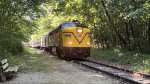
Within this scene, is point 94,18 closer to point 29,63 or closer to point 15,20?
point 15,20

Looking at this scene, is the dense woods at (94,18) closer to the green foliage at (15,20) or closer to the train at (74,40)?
the green foliage at (15,20)

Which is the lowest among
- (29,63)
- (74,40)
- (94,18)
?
(29,63)

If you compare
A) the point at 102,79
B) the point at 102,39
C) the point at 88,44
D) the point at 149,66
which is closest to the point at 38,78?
the point at 102,79

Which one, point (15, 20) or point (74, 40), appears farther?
point (15, 20)

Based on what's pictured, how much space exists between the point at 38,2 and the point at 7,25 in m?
8.50

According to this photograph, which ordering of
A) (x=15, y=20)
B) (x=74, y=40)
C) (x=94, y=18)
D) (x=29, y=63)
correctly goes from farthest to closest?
(x=94, y=18), (x=15, y=20), (x=74, y=40), (x=29, y=63)

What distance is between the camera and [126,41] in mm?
32000

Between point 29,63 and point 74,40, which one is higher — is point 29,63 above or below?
below

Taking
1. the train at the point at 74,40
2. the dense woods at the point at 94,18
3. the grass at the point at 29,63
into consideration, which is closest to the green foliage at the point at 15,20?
the dense woods at the point at 94,18

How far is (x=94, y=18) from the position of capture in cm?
3747

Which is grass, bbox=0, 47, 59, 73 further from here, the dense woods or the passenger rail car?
the passenger rail car

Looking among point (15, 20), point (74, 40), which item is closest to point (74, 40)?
point (74, 40)

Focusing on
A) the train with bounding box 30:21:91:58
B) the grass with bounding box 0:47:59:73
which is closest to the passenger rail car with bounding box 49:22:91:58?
the train with bounding box 30:21:91:58

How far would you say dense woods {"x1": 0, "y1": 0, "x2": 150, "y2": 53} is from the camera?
73.5 ft
